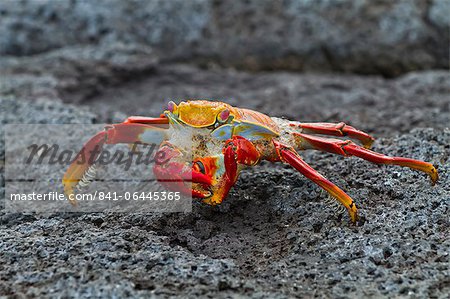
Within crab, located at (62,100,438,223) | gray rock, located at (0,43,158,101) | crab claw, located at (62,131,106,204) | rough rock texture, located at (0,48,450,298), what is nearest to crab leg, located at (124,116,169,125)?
crab, located at (62,100,438,223)

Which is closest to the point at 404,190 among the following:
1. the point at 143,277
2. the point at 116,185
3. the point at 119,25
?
the point at 143,277

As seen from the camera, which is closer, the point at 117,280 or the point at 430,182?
the point at 117,280

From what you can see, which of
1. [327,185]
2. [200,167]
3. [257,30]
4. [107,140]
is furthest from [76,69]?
[327,185]

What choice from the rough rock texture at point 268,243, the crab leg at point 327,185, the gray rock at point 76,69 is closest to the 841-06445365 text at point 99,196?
the rough rock texture at point 268,243

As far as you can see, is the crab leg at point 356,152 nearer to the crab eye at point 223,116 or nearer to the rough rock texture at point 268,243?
Answer: the rough rock texture at point 268,243

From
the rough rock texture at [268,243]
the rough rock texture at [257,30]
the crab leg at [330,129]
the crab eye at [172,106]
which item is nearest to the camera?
the rough rock texture at [268,243]

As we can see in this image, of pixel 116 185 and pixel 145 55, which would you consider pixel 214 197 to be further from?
pixel 145 55

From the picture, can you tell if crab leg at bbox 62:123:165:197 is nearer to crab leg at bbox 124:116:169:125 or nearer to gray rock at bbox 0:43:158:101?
crab leg at bbox 124:116:169:125

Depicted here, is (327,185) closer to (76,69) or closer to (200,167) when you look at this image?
(200,167)
